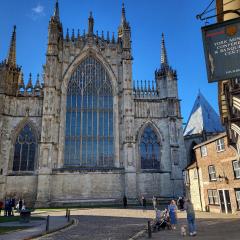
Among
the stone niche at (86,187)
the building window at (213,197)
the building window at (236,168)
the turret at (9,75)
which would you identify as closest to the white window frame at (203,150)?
the building window at (213,197)

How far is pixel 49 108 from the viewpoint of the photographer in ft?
111

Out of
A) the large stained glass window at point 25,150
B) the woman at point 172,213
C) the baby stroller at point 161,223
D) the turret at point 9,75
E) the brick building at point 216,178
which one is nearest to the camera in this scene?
the baby stroller at point 161,223

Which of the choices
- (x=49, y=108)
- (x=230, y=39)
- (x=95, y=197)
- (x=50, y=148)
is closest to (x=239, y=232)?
(x=230, y=39)

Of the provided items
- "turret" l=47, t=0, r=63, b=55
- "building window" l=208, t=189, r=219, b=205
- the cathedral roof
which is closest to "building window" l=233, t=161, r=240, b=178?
"building window" l=208, t=189, r=219, b=205

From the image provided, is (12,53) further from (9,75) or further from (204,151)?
(204,151)

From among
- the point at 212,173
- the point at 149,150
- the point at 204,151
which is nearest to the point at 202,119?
the point at 149,150

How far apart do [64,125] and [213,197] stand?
20.2 metres

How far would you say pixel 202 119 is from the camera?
142 ft

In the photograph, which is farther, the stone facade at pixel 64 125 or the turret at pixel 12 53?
the turret at pixel 12 53

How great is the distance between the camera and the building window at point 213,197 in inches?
900

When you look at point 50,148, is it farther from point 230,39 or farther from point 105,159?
point 230,39

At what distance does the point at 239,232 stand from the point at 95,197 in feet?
74.4

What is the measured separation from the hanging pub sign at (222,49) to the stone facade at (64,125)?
→ 2732 cm

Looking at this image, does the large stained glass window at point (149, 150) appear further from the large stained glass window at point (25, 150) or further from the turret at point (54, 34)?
the turret at point (54, 34)
